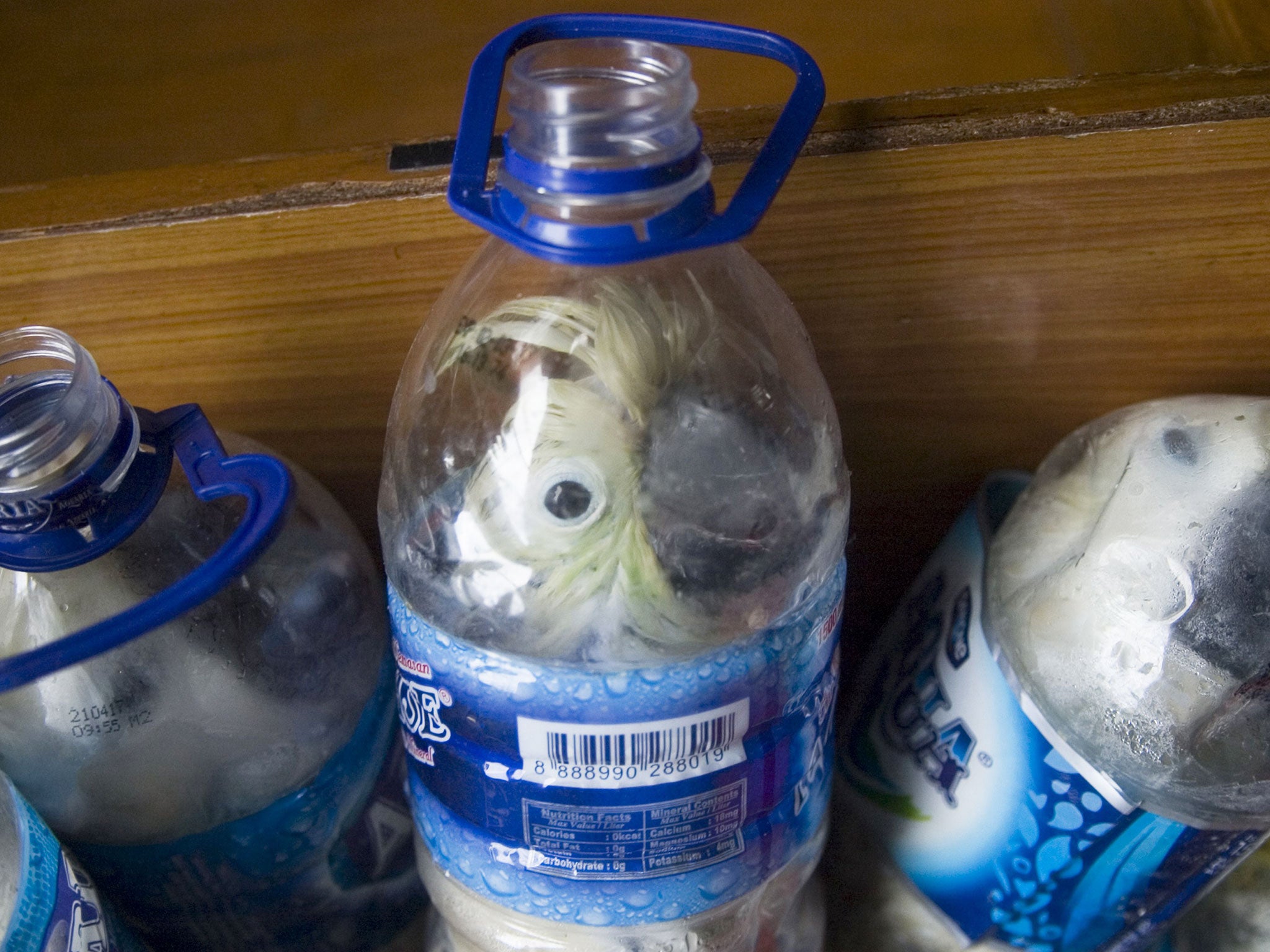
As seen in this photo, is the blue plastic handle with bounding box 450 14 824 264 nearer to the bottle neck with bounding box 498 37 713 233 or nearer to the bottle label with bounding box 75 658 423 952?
the bottle neck with bounding box 498 37 713 233

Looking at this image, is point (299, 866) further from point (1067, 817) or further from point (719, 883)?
point (1067, 817)

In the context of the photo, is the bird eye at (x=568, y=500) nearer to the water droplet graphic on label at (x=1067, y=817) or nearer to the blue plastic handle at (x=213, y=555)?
the blue plastic handle at (x=213, y=555)

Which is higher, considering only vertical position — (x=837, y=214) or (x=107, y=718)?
(x=837, y=214)

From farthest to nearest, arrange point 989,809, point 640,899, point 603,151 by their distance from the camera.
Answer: point 989,809
point 640,899
point 603,151

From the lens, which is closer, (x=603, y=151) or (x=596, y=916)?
(x=603, y=151)

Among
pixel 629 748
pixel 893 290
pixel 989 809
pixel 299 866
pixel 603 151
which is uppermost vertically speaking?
pixel 603 151

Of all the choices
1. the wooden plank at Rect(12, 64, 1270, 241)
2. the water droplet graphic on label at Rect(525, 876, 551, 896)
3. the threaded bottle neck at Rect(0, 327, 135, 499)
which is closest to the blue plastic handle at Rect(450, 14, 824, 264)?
the wooden plank at Rect(12, 64, 1270, 241)

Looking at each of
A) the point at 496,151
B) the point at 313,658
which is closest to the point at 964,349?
the point at 496,151

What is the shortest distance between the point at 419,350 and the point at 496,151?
0.12 meters

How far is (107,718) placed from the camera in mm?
579

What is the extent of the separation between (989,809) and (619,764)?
28 cm

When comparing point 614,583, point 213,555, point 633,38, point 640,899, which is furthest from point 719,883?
point 633,38

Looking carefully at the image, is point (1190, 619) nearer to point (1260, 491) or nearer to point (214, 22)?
point (1260, 491)

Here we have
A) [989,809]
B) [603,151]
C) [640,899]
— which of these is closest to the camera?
[603,151]
